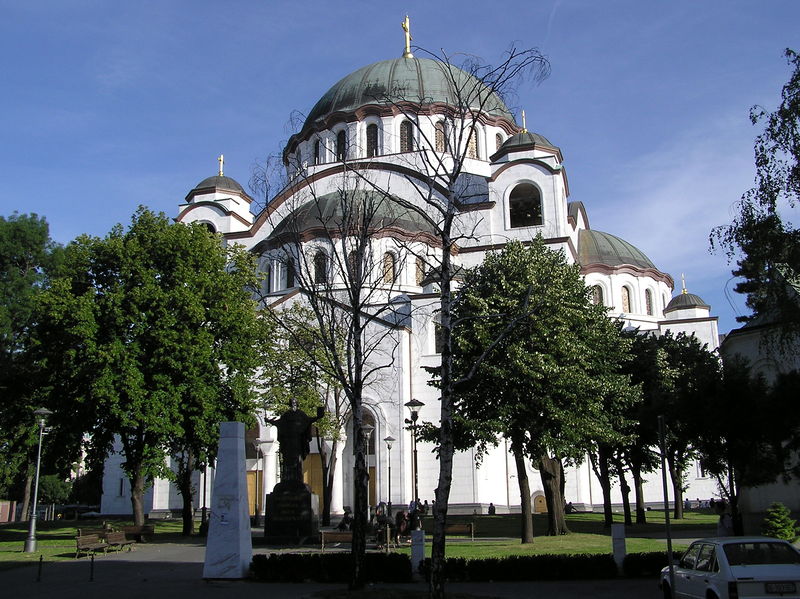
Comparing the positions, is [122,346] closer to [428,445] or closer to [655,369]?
[428,445]

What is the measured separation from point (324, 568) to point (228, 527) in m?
2.03

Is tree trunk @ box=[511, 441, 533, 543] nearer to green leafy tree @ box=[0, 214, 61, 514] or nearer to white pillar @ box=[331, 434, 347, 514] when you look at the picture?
white pillar @ box=[331, 434, 347, 514]

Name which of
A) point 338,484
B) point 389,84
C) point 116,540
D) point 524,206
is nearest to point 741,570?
point 116,540

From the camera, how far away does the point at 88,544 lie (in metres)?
20.6

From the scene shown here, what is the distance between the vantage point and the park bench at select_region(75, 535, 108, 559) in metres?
20.2

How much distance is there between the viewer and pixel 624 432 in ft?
96.5

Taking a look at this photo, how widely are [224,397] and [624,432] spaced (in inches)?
594

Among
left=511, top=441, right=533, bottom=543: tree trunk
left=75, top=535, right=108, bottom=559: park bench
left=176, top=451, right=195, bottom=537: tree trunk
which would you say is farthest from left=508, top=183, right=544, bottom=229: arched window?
left=75, top=535, right=108, bottom=559: park bench

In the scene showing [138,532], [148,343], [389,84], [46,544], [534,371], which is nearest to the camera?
[534,371]

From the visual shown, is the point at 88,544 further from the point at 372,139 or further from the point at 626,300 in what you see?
the point at 626,300

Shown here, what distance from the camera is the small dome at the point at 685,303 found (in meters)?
48.0

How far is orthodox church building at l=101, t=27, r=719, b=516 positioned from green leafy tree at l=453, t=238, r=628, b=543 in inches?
181

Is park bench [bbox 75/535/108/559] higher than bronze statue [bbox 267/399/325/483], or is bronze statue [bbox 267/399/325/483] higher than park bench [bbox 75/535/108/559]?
bronze statue [bbox 267/399/325/483]

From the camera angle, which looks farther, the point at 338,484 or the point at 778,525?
the point at 338,484
